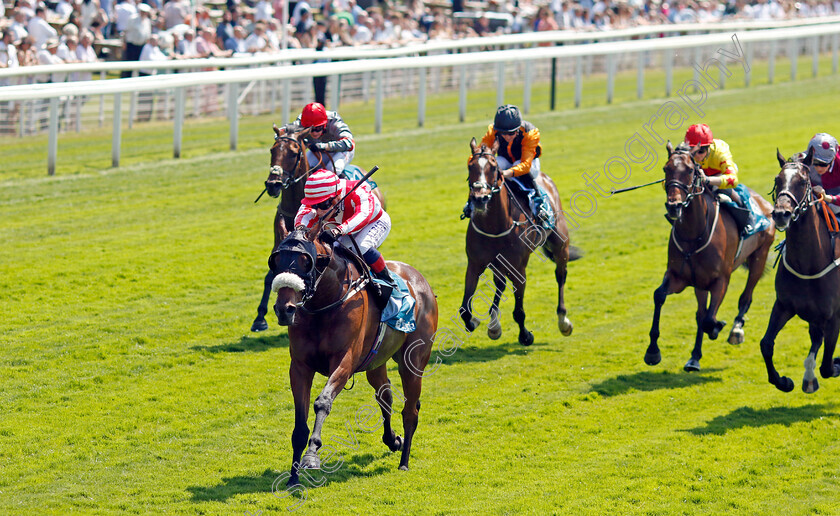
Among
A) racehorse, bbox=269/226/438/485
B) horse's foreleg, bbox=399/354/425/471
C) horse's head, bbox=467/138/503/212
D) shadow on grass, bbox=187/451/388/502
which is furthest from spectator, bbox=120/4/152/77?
shadow on grass, bbox=187/451/388/502

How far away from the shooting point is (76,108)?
16.3 meters

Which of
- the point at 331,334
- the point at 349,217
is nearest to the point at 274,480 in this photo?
the point at 331,334

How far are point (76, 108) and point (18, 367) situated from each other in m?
8.36

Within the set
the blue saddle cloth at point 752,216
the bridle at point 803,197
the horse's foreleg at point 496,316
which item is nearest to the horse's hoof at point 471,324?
the horse's foreleg at point 496,316

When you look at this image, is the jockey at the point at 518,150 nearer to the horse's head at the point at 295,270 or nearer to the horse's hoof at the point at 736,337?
the horse's hoof at the point at 736,337

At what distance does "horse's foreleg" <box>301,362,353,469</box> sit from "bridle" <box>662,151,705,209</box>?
3.58 m

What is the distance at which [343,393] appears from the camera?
8734 millimetres

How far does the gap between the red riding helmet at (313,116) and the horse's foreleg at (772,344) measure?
4.13 metres

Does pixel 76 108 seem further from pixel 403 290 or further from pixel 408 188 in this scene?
pixel 403 290

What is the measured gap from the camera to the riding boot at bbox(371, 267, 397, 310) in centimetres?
700

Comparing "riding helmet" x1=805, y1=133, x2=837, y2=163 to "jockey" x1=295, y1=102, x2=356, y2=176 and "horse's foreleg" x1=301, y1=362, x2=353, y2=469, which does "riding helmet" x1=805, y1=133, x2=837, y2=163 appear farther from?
"horse's foreleg" x1=301, y1=362, x2=353, y2=469

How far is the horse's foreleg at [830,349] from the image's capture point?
835 cm

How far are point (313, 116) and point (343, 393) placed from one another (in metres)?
2.51

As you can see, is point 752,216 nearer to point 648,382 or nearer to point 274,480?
point 648,382
